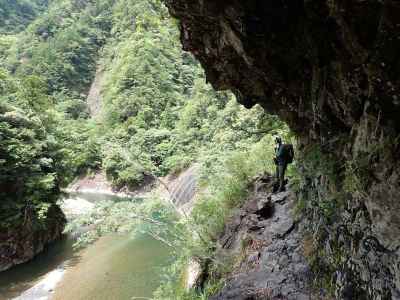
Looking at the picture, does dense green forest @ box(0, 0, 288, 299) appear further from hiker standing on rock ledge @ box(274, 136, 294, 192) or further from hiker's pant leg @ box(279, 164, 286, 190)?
hiker standing on rock ledge @ box(274, 136, 294, 192)

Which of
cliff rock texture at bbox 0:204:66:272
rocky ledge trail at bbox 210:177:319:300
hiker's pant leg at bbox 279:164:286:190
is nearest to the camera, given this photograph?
rocky ledge trail at bbox 210:177:319:300

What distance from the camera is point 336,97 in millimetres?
4914

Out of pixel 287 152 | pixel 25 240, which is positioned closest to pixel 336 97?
pixel 287 152

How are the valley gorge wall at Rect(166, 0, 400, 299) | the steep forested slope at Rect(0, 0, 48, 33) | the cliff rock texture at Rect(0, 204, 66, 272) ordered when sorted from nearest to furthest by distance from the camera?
the valley gorge wall at Rect(166, 0, 400, 299)
the cliff rock texture at Rect(0, 204, 66, 272)
the steep forested slope at Rect(0, 0, 48, 33)

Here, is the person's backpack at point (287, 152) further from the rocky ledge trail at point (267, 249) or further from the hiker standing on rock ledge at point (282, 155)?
the rocky ledge trail at point (267, 249)

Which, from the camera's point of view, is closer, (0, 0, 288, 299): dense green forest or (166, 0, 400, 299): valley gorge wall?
(166, 0, 400, 299): valley gorge wall

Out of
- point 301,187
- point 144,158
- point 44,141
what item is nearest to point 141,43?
point 44,141

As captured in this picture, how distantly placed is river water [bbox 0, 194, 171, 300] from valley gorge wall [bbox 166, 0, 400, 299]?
731 centimetres

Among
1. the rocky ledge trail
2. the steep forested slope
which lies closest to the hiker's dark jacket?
the rocky ledge trail

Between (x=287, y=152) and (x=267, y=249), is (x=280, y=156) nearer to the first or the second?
(x=287, y=152)

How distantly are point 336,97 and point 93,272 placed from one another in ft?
44.8

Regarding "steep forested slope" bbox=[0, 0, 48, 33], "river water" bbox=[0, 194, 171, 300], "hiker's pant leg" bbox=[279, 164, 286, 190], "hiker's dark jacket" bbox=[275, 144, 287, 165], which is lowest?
"river water" bbox=[0, 194, 171, 300]

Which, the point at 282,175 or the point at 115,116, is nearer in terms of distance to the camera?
the point at 282,175

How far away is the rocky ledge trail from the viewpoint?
6373 mm
